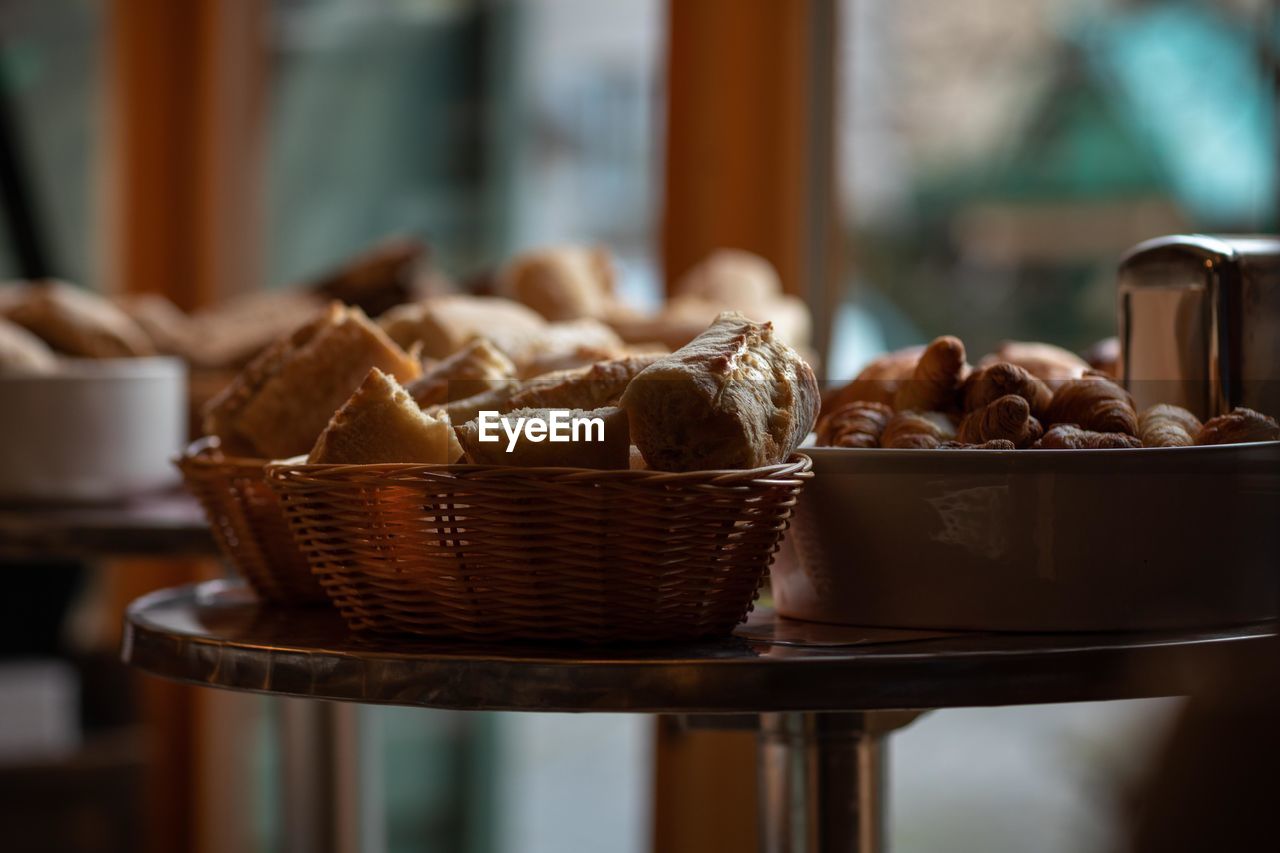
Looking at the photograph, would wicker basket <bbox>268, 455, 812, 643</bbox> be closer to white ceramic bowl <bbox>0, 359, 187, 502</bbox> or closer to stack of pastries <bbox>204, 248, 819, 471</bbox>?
stack of pastries <bbox>204, 248, 819, 471</bbox>

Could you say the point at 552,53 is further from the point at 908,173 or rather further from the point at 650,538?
the point at 650,538

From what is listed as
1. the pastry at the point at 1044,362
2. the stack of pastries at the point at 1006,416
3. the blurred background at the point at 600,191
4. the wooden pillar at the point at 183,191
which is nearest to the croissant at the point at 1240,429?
the stack of pastries at the point at 1006,416

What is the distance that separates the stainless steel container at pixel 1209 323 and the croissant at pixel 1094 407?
0.08 metres

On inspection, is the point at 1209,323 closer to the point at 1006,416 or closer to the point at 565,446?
the point at 1006,416

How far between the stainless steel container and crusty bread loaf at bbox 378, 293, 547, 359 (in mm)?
373

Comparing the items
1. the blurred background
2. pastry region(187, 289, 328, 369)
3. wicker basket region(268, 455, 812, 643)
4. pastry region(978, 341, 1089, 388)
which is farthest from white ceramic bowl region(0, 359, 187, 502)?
pastry region(978, 341, 1089, 388)

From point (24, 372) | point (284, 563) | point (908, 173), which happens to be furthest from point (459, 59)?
point (284, 563)

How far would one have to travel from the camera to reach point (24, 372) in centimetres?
129

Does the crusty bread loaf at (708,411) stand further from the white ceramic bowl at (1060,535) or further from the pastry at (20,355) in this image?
the pastry at (20,355)

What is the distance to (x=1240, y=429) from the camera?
75 cm

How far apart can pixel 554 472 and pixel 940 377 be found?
10.0 inches

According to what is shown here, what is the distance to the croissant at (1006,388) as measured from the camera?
2.54ft

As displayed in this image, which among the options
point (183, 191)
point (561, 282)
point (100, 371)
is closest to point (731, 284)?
point (561, 282)

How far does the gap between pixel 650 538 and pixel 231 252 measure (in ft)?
8.70
